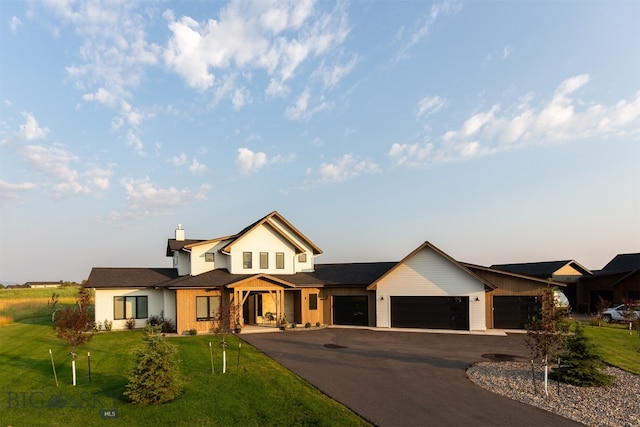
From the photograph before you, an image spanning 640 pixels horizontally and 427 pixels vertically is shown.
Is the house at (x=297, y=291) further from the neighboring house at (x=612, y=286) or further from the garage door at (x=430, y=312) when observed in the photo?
the neighboring house at (x=612, y=286)

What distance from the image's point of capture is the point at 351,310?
87.0ft

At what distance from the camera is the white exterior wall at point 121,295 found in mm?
23875

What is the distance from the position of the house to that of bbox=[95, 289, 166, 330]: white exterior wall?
6cm

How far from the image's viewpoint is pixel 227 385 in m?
11.7

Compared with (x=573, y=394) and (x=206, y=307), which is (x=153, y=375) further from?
(x=206, y=307)

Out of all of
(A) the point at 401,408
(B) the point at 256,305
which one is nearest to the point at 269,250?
(B) the point at 256,305

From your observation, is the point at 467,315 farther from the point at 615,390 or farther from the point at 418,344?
the point at 615,390

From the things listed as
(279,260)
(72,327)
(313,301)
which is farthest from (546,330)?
(279,260)

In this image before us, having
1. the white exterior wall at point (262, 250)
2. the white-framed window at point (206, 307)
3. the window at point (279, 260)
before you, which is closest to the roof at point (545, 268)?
the white exterior wall at point (262, 250)

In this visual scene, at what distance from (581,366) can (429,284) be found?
12.3 meters

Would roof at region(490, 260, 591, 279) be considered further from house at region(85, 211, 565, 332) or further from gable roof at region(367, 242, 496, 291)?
gable roof at region(367, 242, 496, 291)

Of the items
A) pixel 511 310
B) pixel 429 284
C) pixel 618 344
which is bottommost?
pixel 618 344

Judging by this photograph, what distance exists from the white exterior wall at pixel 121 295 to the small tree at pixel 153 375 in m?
14.4

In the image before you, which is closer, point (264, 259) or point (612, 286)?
point (264, 259)
